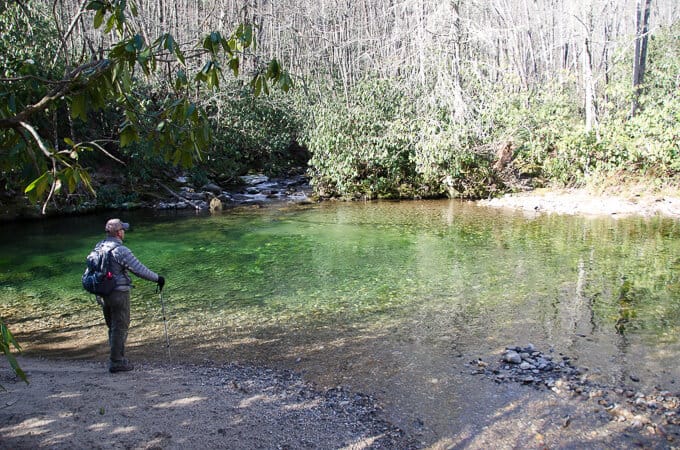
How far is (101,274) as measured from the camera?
16.2 feet

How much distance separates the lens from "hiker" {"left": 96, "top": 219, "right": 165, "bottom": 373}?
16.4ft

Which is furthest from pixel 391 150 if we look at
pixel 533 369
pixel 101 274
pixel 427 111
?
pixel 101 274

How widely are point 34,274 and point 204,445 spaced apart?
788 centimetres

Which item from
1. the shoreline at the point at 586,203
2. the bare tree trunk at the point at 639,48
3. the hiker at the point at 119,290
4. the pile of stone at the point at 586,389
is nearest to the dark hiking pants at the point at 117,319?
the hiker at the point at 119,290

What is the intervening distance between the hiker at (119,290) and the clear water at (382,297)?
0.62 metres

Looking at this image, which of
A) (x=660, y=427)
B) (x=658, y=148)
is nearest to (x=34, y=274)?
(x=660, y=427)

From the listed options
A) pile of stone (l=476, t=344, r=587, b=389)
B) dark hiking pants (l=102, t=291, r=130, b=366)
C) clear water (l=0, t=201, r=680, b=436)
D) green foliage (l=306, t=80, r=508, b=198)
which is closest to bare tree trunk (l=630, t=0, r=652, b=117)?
green foliage (l=306, t=80, r=508, b=198)

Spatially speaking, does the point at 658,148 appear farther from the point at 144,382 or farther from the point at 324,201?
the point at 144,382

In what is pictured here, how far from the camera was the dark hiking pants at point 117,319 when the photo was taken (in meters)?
5.06

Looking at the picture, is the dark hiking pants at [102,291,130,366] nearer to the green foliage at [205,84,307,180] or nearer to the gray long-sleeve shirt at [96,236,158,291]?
the gray long-sleeve shirt at [96,236,158,291]

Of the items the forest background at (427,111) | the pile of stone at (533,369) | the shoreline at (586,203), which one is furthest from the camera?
the forest background at (427,111)

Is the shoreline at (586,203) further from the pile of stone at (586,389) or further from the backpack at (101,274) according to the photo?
the backpack at (101,274)

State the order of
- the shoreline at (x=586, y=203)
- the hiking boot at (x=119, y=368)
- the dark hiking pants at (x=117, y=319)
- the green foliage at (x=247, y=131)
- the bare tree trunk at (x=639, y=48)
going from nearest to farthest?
the dark hiking pants at (x=117, y=319) → the hiking boot at (x=119, y=368) → the shoreline at (x=586, y=203) → the bare tree trunk at (x=639, y=48) → the green foliage at (x=247, y=131)

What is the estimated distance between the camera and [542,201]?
58.3 ft
